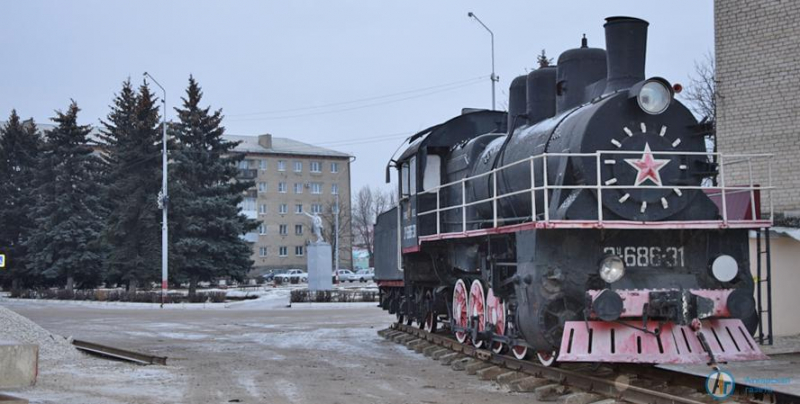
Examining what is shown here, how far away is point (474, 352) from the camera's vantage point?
1327 cm

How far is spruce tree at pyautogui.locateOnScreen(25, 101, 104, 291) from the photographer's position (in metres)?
47.1

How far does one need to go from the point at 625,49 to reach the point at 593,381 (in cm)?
426

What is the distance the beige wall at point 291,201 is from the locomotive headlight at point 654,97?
3018 inches

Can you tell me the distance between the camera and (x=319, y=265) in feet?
125

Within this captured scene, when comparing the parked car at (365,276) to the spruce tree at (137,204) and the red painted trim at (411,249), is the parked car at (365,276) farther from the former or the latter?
the red painted trim at (411,249)

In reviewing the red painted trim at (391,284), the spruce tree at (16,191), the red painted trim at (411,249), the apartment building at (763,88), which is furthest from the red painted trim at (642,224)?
the spruce tree at (16,191)

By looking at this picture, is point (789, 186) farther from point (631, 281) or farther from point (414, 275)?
point (631, 281)

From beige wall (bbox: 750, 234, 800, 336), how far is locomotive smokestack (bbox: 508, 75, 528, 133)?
5.56 metres

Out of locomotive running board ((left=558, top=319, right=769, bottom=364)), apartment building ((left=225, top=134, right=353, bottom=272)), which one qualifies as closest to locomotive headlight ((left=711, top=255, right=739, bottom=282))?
locomotive running board ((left=558, top=319, right=769, bottom=364))

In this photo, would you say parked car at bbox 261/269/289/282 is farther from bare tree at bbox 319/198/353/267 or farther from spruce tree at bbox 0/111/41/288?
spruce tree at bbox 0/111/41/288

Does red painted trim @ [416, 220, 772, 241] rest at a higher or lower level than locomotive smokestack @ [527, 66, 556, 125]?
lower

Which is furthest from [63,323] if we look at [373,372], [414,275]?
[373,372]

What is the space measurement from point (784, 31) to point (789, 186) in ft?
11.0

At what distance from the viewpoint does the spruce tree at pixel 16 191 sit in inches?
2039
